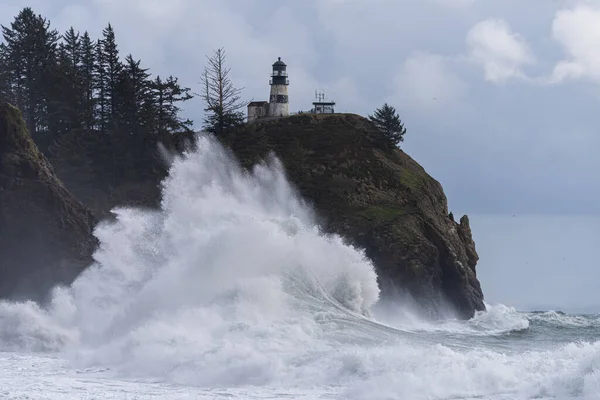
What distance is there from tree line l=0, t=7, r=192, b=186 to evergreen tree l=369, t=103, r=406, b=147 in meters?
11.9

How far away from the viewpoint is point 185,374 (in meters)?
35.4

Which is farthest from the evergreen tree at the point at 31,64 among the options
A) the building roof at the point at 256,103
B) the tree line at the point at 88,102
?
the building roof at the point at 256,103

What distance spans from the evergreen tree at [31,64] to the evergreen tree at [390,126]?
20391 mm

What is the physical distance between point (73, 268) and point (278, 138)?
22.5 m

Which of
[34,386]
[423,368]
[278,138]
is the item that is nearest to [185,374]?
[34,386]

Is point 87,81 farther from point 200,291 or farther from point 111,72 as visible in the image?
point 200,291

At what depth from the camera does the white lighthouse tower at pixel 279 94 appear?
71.3 metres

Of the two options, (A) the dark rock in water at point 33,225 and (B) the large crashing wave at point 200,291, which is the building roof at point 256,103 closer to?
(B) the large crashing wave at point 200,291

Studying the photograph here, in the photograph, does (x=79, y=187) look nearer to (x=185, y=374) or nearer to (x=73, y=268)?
(x=73, y=268)

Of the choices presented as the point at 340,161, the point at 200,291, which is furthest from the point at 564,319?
the point at 200,291

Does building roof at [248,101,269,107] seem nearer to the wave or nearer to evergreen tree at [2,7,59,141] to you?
evergreen tree at [2,7,59,141]

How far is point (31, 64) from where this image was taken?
2702 inches

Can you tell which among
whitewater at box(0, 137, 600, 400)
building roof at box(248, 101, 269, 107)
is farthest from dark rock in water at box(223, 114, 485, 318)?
building roof at box(248, 101, 269, 107)

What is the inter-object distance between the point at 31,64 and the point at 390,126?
75.6 feet
